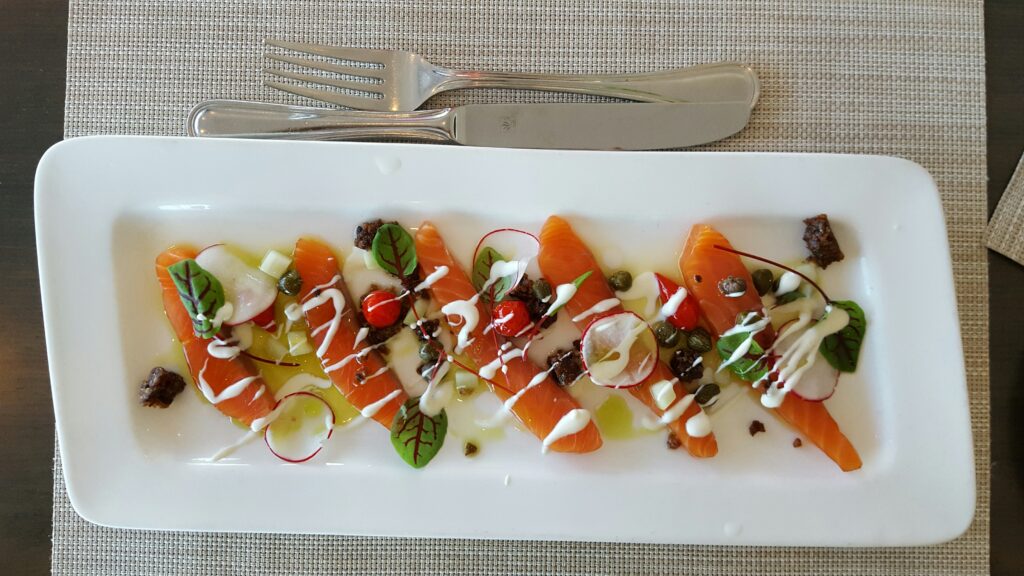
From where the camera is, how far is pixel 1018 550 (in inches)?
47.8

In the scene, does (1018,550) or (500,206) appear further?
(1018,550)

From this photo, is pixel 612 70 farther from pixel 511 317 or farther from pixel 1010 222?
pixel 1010 222

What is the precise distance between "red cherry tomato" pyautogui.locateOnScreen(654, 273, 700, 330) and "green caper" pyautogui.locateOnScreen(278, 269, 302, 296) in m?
0.64

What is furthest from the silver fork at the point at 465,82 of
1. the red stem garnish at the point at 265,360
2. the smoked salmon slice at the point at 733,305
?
the red stem garnish at the point at 265,360

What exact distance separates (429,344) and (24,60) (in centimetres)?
97

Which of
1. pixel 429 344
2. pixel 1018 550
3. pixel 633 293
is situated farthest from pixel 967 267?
pixel 429 344

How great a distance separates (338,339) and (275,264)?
172 mm

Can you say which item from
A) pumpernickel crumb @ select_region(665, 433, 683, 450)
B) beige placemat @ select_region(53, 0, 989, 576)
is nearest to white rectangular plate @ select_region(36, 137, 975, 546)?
pumpernickel crumb @ select_region(665, 433, 683, 450)

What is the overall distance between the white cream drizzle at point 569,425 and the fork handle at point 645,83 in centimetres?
59

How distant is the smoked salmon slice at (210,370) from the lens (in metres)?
1.11

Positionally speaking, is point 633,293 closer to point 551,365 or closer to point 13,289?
point 551,365

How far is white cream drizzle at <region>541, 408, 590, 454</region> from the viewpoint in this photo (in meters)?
1.09

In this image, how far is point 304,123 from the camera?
117cm

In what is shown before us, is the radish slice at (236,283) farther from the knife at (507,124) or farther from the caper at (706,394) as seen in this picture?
the caper at (706,394)
